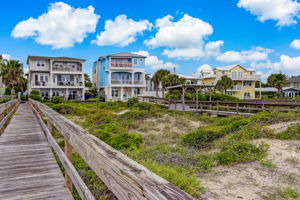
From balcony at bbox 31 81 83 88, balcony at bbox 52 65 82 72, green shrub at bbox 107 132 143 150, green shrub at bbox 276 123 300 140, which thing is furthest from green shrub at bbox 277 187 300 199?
balcony at bbox 52 65 82 72

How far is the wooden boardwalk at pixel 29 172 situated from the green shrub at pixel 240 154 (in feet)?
14.5

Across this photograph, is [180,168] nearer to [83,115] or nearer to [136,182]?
[136,182]

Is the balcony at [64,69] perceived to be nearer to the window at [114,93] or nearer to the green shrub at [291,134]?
the window at [114,93]

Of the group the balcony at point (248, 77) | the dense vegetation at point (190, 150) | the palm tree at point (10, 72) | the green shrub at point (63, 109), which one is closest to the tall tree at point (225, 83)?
the balcony at point (248, 77)

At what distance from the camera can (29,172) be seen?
150 inches

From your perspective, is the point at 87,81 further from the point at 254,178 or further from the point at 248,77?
the point at 254,178

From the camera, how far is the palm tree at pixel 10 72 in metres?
39.2

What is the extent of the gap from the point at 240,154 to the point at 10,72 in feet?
143

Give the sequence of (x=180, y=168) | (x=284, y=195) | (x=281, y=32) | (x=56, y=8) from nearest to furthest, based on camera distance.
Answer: (x=284, y=195)
(x=180, y=168)
(x=56, y=8)
(x=281, y=32)

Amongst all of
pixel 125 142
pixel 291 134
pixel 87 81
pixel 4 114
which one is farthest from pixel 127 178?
pixel 87 81

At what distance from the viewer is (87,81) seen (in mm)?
65688

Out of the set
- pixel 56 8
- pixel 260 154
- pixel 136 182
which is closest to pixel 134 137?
pixel 260 154

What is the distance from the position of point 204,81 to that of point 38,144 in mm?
50870

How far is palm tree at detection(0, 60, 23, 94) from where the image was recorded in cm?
3923
